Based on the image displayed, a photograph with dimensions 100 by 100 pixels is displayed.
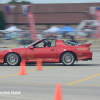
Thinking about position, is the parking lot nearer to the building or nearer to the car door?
the car door

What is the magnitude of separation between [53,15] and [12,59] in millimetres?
45901

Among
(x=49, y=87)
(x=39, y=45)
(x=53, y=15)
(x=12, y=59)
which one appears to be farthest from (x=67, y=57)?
(x=53, y=15)

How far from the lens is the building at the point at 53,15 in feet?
186

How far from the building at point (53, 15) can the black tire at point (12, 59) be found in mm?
44858

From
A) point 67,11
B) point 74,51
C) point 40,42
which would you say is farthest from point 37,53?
point 67,11

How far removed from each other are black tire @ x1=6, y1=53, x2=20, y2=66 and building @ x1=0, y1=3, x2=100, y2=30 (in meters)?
44.9

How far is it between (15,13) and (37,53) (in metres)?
47.3

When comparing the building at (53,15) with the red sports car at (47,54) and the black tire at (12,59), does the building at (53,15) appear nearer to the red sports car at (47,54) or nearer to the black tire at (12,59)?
the red sports car at (47,54)

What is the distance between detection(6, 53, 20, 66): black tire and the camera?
41.9ft

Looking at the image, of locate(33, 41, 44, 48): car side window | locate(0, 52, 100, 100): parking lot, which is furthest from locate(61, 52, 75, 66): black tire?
locate(0, 52, 100, 100): parking lot

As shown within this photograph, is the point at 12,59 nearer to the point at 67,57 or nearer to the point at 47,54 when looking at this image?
the point at 47,54

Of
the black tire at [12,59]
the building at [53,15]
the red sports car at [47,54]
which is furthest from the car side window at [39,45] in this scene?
the building at [53,15]

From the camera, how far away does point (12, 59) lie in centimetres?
1284

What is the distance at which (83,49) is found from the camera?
42.1ft
